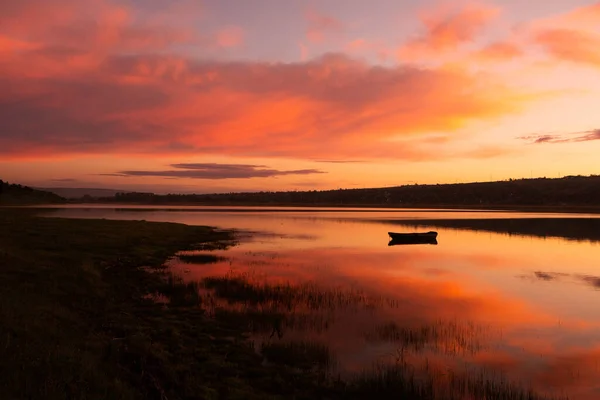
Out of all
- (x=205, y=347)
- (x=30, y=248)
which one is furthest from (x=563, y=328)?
(x=30, y=248)

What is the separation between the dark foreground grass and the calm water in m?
2.18

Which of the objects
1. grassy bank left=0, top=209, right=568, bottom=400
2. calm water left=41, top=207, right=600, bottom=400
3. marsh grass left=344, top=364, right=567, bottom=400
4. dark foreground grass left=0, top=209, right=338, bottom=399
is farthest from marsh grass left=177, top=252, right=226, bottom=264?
marsh grass left=344, top=364, right=567, bottom=400

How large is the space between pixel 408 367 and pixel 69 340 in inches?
428

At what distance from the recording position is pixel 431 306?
78.3 ft

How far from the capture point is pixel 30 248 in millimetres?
31938

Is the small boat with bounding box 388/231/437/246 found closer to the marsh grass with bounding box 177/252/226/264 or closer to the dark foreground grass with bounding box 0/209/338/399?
the marsh grass with bounding box 177/252/226/264

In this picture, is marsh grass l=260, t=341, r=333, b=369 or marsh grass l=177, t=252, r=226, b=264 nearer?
marsh grass l=260, t=341, r=333, b=369

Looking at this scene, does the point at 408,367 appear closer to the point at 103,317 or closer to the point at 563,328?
the point at 563,328

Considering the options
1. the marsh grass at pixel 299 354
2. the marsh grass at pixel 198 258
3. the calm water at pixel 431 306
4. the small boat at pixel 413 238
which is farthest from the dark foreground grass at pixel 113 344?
the small boat at pixel 413 238

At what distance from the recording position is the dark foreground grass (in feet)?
32.0

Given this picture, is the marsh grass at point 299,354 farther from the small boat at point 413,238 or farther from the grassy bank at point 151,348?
the small boat at point 413,238

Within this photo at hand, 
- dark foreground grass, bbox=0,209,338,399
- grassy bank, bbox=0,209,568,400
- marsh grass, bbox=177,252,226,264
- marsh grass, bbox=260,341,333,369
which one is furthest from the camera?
marsh grass, bbox=177,252,226,264

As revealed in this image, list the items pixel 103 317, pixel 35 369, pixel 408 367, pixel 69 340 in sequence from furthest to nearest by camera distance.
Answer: pixel 103 317, pixel 408 367, pixel 69 340, pixel 35 369

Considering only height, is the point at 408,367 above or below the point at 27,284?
below
